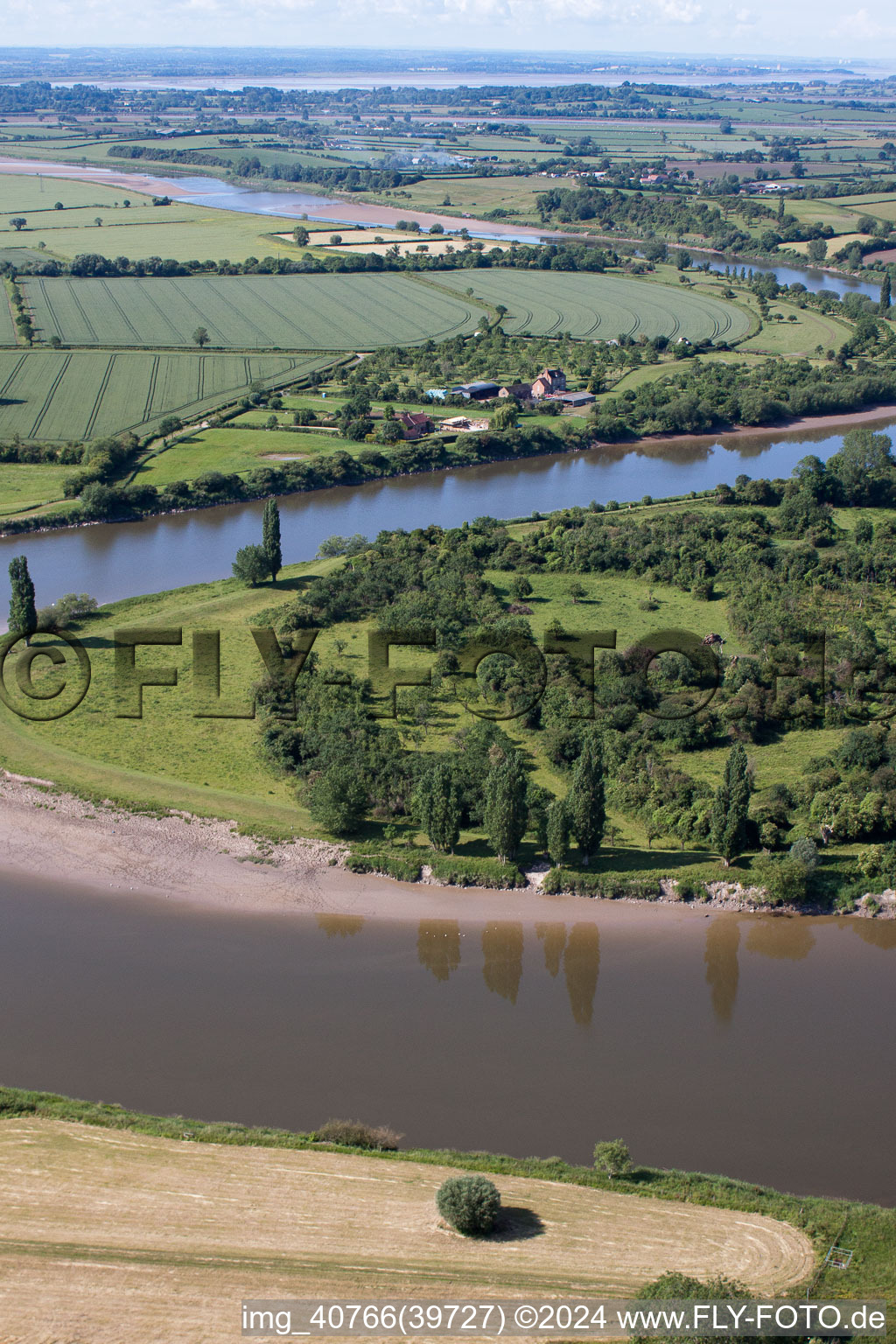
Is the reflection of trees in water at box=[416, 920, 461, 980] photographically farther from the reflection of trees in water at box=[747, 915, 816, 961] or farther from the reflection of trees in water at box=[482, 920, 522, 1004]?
the reflection of trees in water at box=[747, 915, 816, 961]

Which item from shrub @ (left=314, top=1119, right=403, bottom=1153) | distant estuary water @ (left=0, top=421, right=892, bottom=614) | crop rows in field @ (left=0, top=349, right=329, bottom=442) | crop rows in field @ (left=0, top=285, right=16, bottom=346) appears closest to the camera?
shrub @ (left=314, top=1119, right=403, bottom=1153)

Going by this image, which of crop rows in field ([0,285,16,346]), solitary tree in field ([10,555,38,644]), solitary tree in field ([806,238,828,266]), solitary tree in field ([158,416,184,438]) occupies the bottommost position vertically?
solitary tree in field ([10,555,38,644])

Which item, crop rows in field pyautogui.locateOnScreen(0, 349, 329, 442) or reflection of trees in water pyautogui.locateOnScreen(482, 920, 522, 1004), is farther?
crop rows in field pyautogui.locateOnScreen(0, 349, 329, 442)

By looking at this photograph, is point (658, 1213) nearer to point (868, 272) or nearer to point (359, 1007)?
point (359, 1007)

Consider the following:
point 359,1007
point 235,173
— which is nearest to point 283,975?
point 359,1007

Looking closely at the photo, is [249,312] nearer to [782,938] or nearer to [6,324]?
[6,324]

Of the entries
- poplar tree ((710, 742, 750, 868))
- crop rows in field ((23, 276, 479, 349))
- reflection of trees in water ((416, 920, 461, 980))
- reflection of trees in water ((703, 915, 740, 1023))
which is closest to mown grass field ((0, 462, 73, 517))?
crop rows in field ((23, 276, 479, 349))

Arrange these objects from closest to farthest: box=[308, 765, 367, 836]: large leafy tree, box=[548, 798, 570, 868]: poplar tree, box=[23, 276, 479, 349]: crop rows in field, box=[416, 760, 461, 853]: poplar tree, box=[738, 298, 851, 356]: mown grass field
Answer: box=[548, 798, 570, 868]: poplar tree → box=[416, 760, 461, 853]: poplar tree → box=[308, 765, 367, 836]: large leafy tree → box=[23, 276, 479, 349]: crop rows in field → box=[738, 298, 851, 356]: mown grass field

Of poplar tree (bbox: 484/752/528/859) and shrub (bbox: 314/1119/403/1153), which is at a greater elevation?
poplar tree (bbox: 484/752/528/859)
